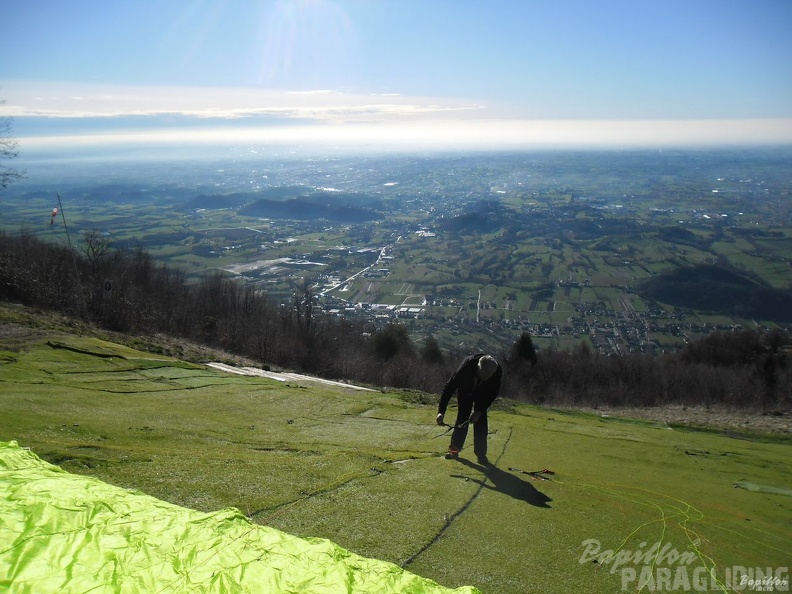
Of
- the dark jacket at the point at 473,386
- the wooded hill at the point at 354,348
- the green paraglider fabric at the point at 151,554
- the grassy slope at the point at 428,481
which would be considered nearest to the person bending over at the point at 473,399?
the dark jacket at the point at 473,386

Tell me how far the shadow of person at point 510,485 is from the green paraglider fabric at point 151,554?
A: 3.97 m

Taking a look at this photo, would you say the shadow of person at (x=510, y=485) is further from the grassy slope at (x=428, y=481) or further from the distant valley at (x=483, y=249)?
the distant valley at (x=483, y=249)

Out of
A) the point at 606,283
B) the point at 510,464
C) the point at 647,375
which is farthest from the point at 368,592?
the point at 606,283

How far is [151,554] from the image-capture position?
3.79 meters

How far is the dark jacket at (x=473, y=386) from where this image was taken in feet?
30.3

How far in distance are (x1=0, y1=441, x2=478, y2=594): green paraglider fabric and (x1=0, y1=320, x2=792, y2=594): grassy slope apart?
66.1 inches

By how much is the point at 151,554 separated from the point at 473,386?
665 cm

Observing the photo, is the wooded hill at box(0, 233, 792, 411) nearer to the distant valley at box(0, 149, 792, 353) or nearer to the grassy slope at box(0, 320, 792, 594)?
the distant valley at box(0, 149, 792, 353)

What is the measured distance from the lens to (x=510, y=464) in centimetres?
958

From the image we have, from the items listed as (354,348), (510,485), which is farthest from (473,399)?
(354,348)

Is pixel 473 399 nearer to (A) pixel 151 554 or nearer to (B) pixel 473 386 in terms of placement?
(B) pixel 473 386

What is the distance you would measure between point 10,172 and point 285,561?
3208 centimetres

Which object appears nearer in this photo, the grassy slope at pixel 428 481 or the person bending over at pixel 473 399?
the grassy slope at pixel 428 481

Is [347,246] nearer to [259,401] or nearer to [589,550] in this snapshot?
[259,401]
